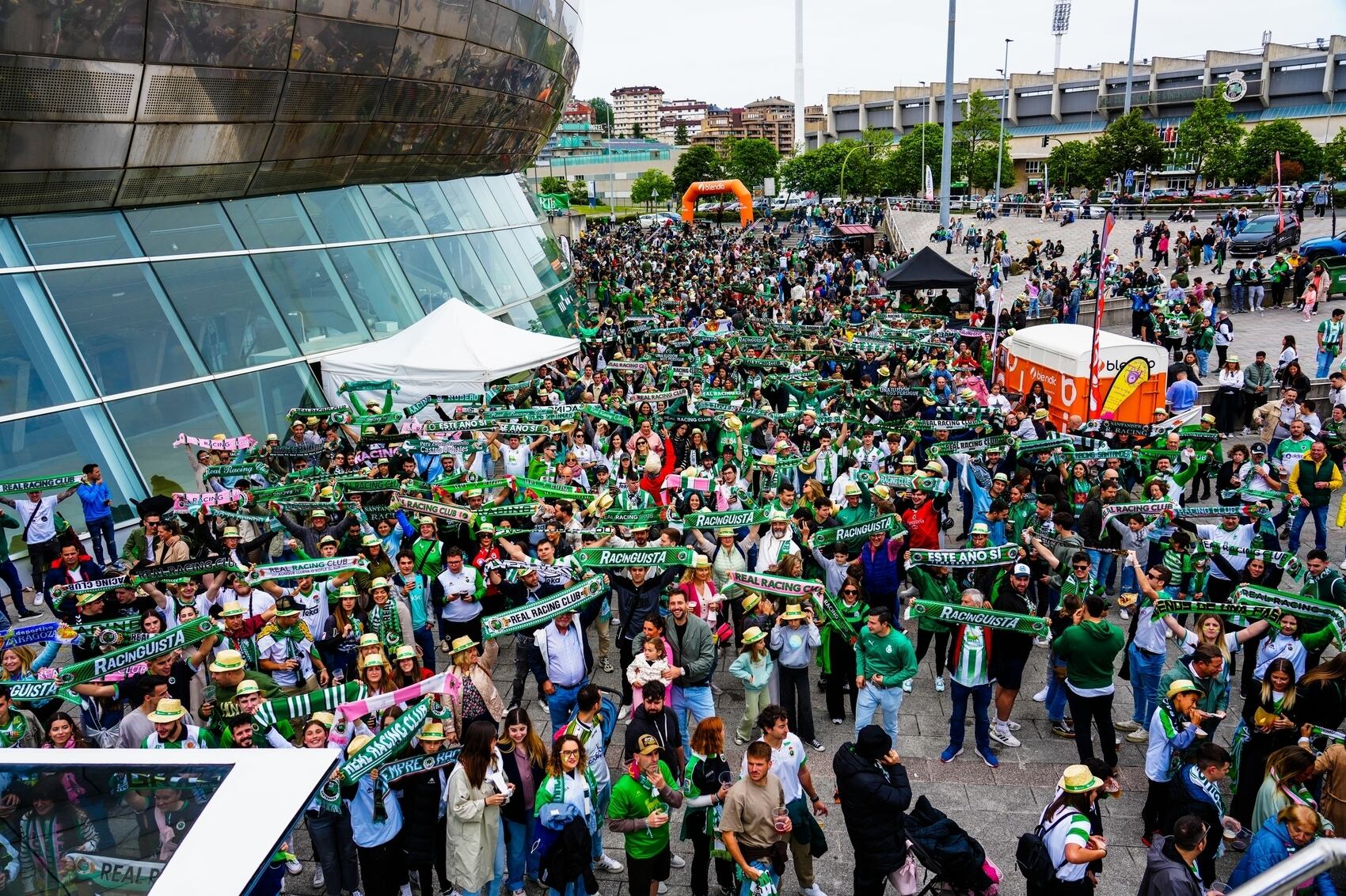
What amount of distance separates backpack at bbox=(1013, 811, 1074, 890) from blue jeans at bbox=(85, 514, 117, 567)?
12.2m

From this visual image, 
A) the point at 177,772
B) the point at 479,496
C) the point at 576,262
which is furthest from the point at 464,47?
the point at 576,262

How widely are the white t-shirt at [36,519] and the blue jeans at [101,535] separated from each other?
0.75 meters

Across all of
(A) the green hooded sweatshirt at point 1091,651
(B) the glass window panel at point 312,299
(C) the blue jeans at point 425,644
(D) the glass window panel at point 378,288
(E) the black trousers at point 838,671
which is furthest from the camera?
(D) the glass window panel at point 378,288

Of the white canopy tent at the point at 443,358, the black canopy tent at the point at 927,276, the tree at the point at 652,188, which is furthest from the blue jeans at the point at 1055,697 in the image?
the tree at the point at 652,188

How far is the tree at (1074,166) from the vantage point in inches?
3164

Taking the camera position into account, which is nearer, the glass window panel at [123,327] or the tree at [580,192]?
the glass window panel at [123,327]

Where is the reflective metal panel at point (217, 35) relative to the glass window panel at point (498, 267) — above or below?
above

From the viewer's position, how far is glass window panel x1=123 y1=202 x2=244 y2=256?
59.4 feet

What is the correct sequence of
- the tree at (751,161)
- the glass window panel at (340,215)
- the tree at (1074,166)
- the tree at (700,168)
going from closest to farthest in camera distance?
the glass window panel at (340,215) < the tree at (1074,166) < the tree at (751,161) < the tree at (700,168)

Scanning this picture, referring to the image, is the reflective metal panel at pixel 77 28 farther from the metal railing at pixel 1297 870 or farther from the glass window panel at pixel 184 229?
the metal railing at pixel 1297 870

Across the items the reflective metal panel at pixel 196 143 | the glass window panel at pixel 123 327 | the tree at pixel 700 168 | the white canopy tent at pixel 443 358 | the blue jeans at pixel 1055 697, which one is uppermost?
the tree at pixel 700 168

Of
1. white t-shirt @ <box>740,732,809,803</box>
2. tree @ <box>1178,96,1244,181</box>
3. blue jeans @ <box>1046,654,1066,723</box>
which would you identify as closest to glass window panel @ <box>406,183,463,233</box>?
blue jeans @ <box>1046,654,1066,723</box>

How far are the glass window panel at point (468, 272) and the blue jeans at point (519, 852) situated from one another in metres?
19.8

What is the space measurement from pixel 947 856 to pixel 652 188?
149082 mm
